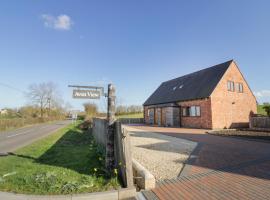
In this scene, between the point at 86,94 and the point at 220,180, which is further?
the point at 86,94

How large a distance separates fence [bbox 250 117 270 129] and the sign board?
18.2 m

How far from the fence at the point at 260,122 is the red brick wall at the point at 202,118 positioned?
13.0 ft

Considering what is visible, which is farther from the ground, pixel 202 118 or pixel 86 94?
pixel 86 94

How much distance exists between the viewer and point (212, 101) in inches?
834

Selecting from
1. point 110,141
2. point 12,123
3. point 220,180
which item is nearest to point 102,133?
point 110,141

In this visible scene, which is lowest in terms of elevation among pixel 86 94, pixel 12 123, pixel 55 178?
pixel 55 178

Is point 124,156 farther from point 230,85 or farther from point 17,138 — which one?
point 230,85

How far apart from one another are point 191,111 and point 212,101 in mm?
3248

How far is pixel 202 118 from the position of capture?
72.3ft

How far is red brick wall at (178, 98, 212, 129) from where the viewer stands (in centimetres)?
2121

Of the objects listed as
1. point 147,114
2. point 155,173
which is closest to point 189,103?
point 147,114

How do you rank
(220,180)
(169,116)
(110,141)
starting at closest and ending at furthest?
(220,180)
(110,141)
(169,116)

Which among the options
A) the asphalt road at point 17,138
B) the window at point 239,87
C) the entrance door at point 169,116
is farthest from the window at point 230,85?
the asphalt road at point 17,138

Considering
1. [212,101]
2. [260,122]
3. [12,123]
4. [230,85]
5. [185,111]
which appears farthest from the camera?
[12,123]
